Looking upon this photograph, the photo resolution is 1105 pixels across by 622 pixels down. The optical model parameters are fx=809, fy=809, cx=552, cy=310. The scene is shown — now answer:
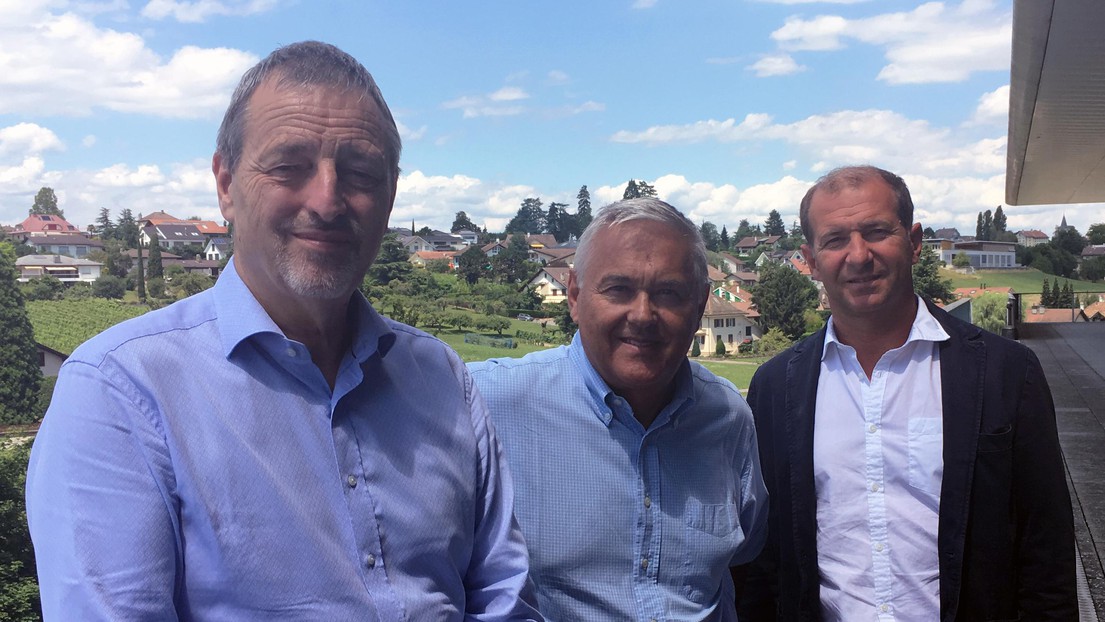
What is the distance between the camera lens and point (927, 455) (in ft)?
5.80

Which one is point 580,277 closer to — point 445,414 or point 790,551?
point 445,414

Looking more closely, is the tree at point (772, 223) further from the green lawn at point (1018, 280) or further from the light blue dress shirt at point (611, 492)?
the light blue dress shirt at point (611, 492)

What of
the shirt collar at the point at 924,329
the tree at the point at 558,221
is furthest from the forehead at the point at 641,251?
the tree at the point at 558,221

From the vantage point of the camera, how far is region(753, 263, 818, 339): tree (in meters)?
10.9

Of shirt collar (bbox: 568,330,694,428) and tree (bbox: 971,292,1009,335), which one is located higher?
shirt collar (bbox: 568,330,694,428)

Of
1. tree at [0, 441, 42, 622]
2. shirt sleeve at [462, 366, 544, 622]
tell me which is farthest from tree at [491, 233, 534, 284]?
shirt sleeve at [462, 366, 544, 622]

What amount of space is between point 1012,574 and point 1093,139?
10253 mm

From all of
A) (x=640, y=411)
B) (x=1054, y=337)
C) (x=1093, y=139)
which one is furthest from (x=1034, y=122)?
(x=640, y=411)

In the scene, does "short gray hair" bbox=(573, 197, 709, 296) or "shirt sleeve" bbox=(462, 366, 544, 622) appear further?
"short gray hair" bbox=(573, 197, 709, 296)

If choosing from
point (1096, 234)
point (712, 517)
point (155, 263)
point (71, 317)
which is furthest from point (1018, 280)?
point (712, 517)

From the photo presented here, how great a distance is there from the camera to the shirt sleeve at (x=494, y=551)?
124 cm

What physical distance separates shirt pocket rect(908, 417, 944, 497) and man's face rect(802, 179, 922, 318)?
27 cm

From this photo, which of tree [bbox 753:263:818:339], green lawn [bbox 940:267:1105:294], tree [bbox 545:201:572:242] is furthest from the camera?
tree [bbox 545:201:572:242]

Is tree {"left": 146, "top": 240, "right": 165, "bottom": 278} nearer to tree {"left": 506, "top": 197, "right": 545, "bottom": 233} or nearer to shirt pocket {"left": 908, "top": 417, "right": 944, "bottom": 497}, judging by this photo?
shirt pocket {"left": 908, "top": 417, "right": 944, "bottom": 497}
